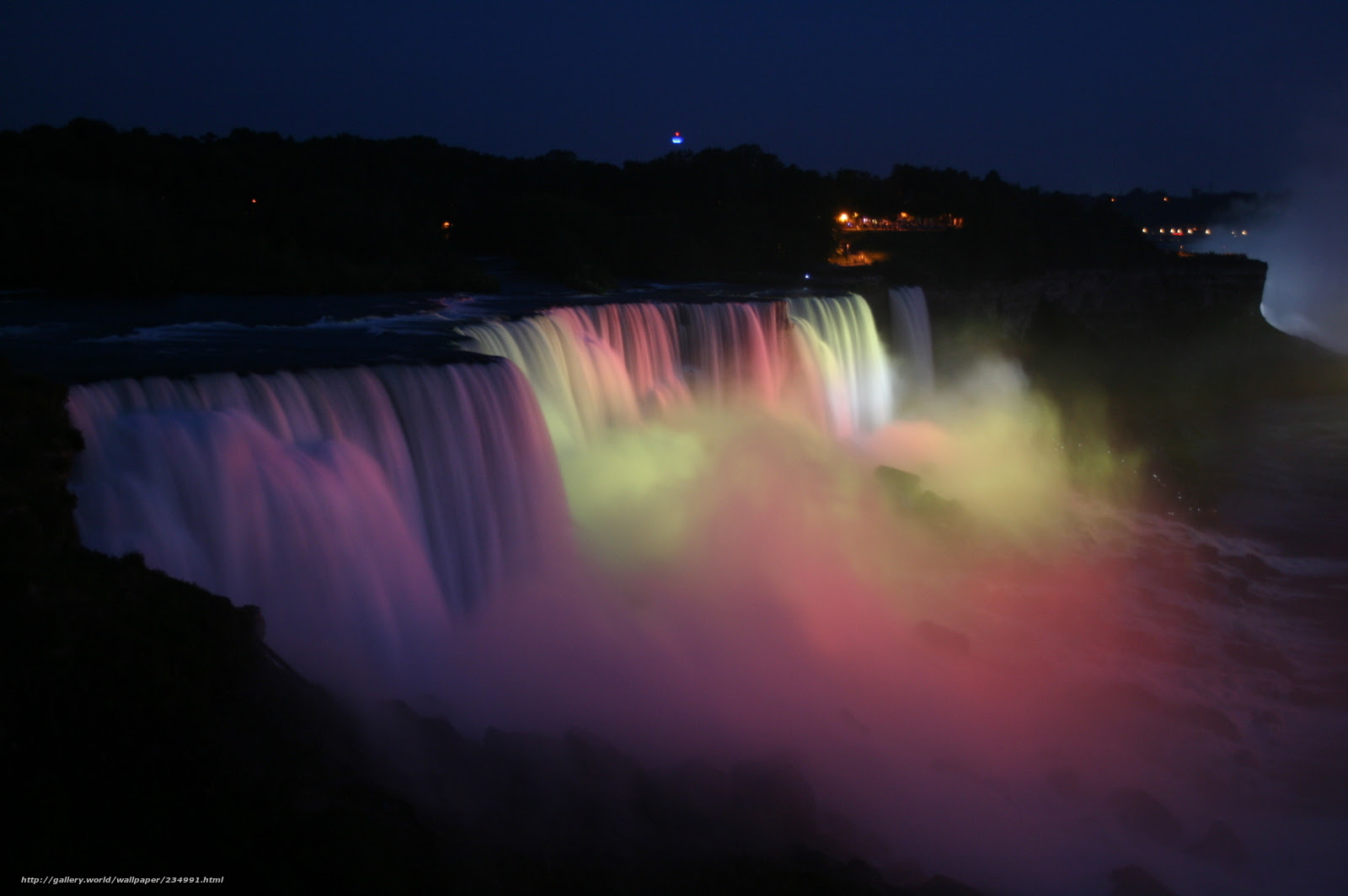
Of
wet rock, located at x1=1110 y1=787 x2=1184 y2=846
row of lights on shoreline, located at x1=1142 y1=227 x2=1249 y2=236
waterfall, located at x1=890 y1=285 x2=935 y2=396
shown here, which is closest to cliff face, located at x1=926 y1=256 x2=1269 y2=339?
waterfall, located at x1=890 y1=285 x2=935 y2=396

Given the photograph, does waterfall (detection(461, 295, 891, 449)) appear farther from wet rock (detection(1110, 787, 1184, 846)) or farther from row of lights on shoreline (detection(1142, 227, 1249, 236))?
row of lights on shoreline (detection(1142, 227, 1249, 236))

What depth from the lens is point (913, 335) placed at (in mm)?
26078

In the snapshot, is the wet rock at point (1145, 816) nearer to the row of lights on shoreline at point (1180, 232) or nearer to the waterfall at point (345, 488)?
the waterfall at point (345, 488)

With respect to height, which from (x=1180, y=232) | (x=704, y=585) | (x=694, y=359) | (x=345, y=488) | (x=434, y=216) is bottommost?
(x=1180, y=232)

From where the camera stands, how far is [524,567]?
36.0 feet

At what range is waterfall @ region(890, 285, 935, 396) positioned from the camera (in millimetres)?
25609

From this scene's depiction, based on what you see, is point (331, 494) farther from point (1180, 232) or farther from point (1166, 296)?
point (1180, 232)

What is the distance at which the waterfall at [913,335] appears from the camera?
84.0ft

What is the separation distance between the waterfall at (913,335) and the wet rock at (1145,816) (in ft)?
57.4

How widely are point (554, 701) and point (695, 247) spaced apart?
24.9 meters

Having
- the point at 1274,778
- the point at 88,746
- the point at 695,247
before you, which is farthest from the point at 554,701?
the point at 695,247

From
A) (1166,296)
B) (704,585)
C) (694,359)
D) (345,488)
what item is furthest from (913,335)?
(345,488)

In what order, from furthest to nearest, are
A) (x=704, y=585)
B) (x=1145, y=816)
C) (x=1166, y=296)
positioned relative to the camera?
1. (x=1166, y=296)
2. (x=704, y=585)
3. (x=1145, y=816)

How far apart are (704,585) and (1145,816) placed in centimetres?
567
